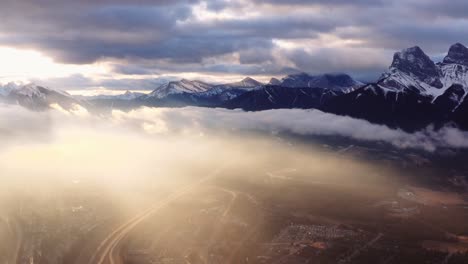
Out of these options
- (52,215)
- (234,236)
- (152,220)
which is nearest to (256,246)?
(234,236)

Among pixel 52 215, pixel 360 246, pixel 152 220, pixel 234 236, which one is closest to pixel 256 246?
pixel 234 236

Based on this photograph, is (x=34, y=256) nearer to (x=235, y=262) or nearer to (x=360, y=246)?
(x=235, y=262)

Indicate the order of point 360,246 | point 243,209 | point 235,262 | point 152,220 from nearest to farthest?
1. point 235,262
2. point 360,246
3. point 152,220
4. point 243,209

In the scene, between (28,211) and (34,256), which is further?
(28,211)

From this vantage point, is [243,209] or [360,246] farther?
[243,209]

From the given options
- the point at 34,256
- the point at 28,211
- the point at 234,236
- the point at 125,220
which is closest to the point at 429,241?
the point at 234,236

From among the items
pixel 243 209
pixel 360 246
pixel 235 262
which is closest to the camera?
pixel 235 262

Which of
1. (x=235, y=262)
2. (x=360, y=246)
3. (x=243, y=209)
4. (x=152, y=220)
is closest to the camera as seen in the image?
(x=235, y=262)

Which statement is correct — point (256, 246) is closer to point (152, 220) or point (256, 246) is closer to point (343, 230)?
point (343, 230)

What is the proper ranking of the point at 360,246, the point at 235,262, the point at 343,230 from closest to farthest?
the point at 235,262, the point at 360,246, the point at 343,230
